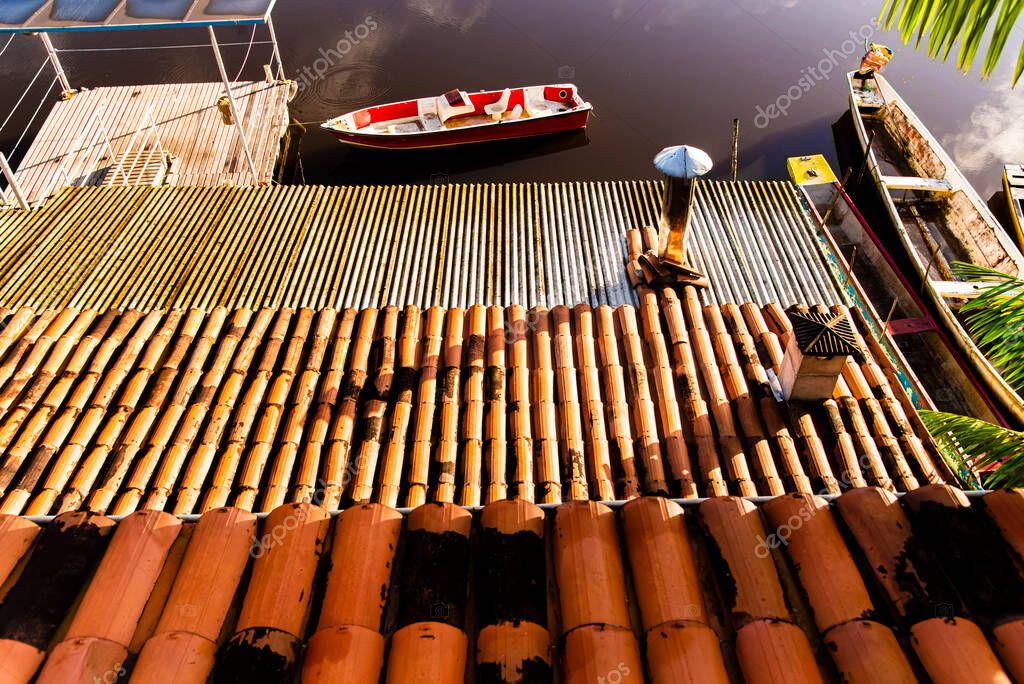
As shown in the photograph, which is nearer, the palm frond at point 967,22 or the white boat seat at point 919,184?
the palm frond at point 967,22

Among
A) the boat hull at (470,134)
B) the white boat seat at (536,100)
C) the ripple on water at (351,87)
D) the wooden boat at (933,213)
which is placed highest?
the ripple on water at (351,87)

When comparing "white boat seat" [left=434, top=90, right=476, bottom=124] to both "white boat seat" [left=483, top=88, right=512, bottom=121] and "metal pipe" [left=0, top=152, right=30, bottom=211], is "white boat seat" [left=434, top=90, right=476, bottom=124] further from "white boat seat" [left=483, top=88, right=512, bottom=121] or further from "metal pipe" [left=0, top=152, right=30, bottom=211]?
"metal pipe" [left=0, top=152, right=30, bottom=211]

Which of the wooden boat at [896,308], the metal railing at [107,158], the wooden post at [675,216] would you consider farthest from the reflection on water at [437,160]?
the wooden post at [675,216]

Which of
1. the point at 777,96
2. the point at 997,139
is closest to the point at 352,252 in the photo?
the point at 777,96

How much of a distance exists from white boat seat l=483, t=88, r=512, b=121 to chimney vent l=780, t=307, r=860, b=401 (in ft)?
58.3

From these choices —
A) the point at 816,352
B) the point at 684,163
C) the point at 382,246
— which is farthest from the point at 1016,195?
the point at 382,246

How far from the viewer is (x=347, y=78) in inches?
1070

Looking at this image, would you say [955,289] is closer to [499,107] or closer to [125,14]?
[499,107]

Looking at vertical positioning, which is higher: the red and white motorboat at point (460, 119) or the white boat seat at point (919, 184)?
the red and white motorboat at point (460, 119)

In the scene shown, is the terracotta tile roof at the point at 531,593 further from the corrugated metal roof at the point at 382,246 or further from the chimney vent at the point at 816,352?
the corrugated metal roof at the point at 382,246

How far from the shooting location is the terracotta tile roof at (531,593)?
160 inches

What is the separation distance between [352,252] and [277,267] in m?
1.45

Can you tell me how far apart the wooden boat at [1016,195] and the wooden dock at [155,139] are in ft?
73.0

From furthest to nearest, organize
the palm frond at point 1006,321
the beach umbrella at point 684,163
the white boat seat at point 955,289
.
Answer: the white boat seat at point 955,289 < the beach umbrella at point 684,163 < the palm frond at point 1006,321
